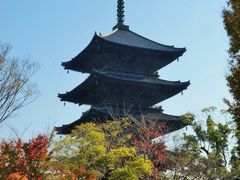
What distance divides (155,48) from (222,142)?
820cm

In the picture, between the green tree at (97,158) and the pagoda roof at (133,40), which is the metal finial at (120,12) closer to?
the pagoda roof at (133,40)

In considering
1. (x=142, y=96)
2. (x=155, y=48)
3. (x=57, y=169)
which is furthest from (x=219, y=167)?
(x=57, y=169)

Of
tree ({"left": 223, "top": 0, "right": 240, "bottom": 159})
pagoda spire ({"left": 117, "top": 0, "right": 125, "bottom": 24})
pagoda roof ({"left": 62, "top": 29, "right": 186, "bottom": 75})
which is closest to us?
tree ({"left": 223, "top": 0, "right": 240, "bottom": 159})

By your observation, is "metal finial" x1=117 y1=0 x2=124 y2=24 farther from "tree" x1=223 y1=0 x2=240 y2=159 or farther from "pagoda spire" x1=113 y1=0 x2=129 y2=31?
"tree" x1=223 y1=0 x2=240 y2=159

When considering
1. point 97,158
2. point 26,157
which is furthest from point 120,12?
point 26,157

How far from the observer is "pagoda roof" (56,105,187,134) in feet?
92.0

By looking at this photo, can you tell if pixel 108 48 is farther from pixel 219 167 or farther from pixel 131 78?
pixel 219 167

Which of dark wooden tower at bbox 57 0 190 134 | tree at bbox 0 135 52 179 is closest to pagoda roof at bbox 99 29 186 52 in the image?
dark wooden tower at bbox 57 0 190 134

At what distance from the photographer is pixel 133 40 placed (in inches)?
1304

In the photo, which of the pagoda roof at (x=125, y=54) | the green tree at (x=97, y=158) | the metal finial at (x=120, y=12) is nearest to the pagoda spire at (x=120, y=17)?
the metal finial at (x=120, y=12)

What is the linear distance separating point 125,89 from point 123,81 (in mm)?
1007

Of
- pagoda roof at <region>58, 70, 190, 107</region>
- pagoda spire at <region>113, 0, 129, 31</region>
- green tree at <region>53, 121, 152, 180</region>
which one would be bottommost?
green tree at <region>53, 121, 152, 180</region>

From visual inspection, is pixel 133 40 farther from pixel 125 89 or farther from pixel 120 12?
pixel 120 12

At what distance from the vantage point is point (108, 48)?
101ft
